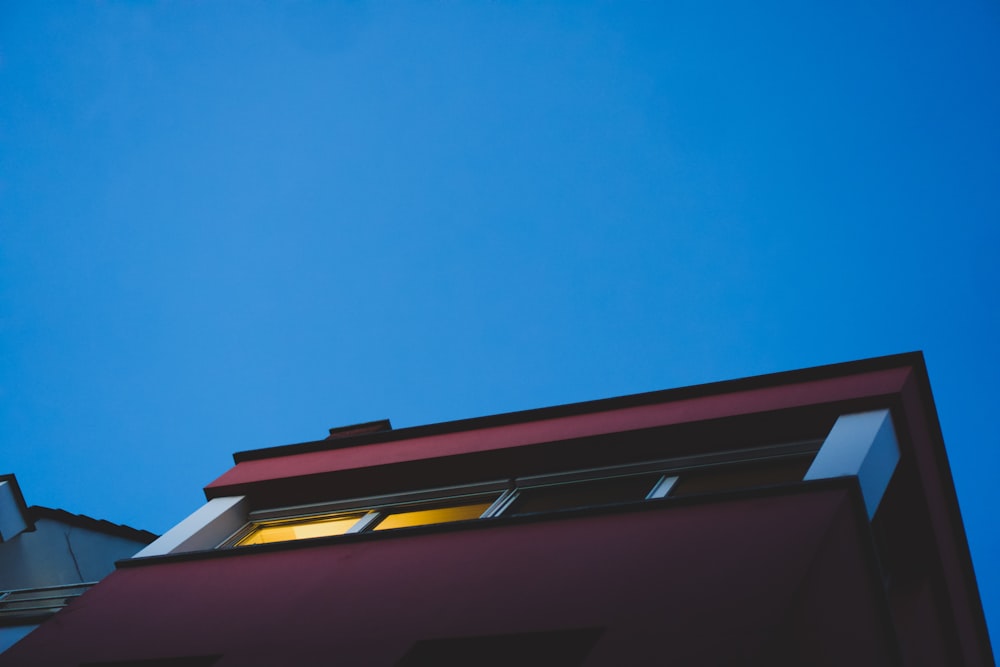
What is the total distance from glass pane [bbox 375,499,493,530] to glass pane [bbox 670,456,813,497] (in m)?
2.54

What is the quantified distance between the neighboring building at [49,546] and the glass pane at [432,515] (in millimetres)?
4295

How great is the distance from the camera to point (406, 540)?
8242mm

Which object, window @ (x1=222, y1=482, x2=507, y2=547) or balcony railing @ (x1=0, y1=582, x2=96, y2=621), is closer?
balcony railing @ (x1=0, y1=582, x2=96, y2=621)

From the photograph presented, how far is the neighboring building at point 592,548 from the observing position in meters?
5.76

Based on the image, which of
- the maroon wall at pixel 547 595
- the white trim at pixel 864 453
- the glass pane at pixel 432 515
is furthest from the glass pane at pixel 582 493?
the white trim at pixel 864 453

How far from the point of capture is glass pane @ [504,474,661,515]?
363 inches

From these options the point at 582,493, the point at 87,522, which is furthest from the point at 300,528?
the point at 87,522

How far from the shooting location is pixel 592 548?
6.96 m

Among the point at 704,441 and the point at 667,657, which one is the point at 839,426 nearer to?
the point at 704,441

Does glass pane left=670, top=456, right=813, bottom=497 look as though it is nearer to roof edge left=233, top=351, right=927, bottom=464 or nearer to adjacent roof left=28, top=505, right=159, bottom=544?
roof edge left=233, top=351, right=927, bottom=464

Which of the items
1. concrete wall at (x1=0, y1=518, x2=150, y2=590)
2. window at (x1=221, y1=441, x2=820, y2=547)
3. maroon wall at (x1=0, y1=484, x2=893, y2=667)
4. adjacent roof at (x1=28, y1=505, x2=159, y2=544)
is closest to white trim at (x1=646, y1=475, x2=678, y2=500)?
window at (x1=221, y1=441, x2=820, y2=547)

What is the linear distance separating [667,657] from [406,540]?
3803mm

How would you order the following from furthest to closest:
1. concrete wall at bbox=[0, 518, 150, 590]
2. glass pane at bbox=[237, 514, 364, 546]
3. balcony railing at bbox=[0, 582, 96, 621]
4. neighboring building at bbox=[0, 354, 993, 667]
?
concrete wall at bbox=[0, 518, 150, 590] → glass pane at bbox=[237, 514, 364, 546] → balcony railing at bbox=[0, 582, 96, 621] → neighboring building at bbox=[0, 354, 993, 667]

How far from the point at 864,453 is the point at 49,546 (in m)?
13.1
